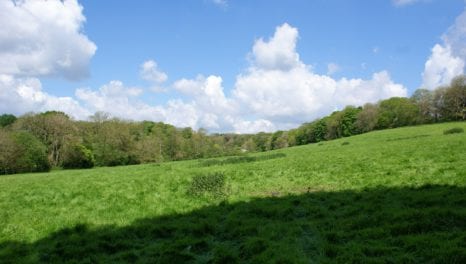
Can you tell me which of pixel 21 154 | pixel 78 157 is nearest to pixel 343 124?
pixel 78 157

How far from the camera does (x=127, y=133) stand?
92.6 meters

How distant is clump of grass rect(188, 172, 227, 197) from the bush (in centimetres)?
7258

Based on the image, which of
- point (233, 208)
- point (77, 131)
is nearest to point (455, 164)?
point (233, 208)

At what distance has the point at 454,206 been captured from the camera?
10273mm

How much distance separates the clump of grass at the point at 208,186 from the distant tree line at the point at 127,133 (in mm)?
66635

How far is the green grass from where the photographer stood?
8.16 metres

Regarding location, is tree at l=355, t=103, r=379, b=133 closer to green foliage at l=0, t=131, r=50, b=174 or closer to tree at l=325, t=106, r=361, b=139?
tree at l=325, t=106, r=361, b=139

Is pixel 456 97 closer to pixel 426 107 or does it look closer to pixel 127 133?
pixel 426 107

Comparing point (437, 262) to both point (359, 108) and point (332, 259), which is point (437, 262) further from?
point (359, 108)

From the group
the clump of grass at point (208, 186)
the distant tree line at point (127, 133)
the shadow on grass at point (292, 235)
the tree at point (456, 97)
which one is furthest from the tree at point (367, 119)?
the shadow on grass at point (292, 235)

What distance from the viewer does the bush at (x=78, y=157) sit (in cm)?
8169

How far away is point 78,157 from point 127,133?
14.9 metres

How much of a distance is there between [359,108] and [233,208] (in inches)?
4021

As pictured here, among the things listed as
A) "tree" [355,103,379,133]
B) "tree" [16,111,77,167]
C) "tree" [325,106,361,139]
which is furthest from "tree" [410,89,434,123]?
"tree" [16,111,77,167]
